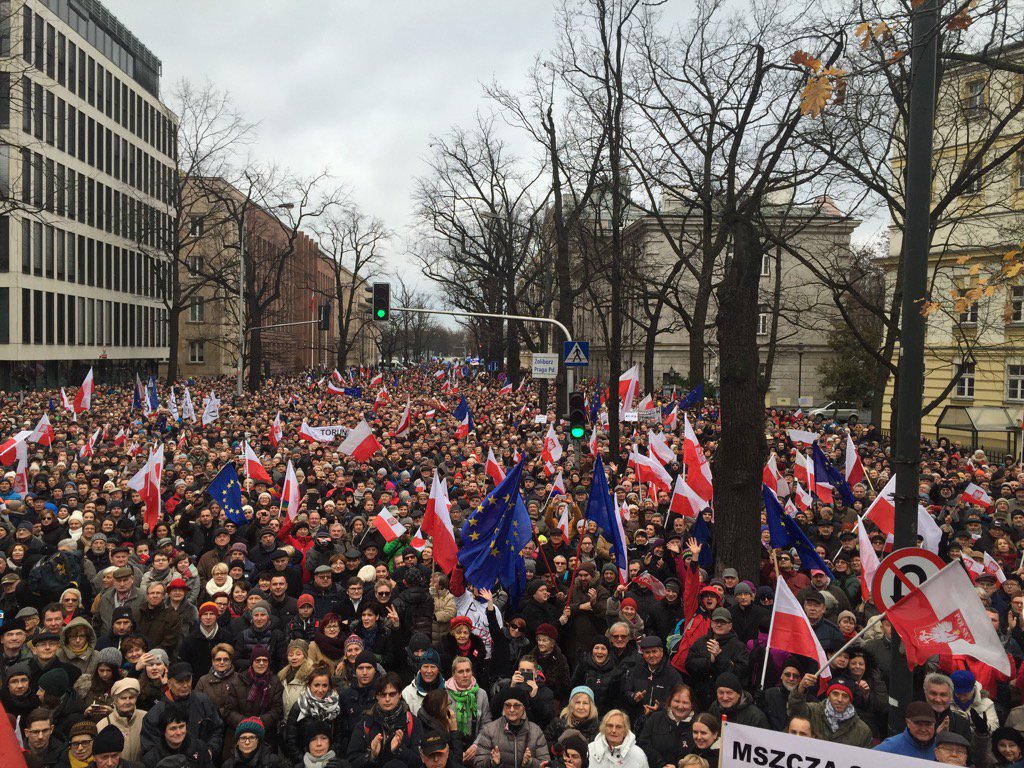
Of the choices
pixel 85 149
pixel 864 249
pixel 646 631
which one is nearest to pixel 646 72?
pixel 864 249

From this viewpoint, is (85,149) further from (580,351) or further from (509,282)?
(580,351)

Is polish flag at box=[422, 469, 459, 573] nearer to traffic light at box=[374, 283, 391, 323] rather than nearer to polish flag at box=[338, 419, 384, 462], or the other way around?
polish flag at box=[338, 419, 384, 462]

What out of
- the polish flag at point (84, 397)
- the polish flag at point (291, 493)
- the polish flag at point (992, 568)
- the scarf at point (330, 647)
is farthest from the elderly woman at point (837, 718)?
the polish flag at point (84, 397)

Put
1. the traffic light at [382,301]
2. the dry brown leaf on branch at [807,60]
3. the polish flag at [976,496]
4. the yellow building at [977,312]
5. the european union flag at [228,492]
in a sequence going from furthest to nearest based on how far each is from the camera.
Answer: the yellow building at [977,312] → the traffic light at [382,301] → the polish flag at [976,496] → the european union flag at [228,492] → the dry brown leaf on branch at [807,60]

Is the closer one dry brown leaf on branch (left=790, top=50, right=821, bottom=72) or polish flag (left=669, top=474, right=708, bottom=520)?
dry brown leaf on branch (left=790, top=50, right=821, bottom=72)

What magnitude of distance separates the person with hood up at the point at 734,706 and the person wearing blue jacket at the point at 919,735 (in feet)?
3.04

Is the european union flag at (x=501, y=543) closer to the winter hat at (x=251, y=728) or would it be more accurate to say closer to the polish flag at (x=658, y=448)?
the winter hat at (x=251, y=728)

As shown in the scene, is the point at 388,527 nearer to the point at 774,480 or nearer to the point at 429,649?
the point at 429,649

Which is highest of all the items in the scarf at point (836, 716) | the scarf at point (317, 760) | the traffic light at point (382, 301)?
the traffic light at point (382, 301)

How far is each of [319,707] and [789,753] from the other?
11.3 feet

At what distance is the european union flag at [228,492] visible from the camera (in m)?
12.8

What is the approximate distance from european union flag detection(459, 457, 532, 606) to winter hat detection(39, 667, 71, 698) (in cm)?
364

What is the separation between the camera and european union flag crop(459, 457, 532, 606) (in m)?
8.99

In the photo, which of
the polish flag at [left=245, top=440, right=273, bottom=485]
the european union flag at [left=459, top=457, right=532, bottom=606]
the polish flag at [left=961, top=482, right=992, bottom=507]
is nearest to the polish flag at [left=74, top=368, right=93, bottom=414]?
the polish flag at [left=245, top=440, right=273, bottom=485]
